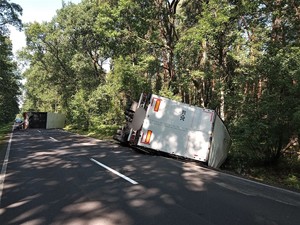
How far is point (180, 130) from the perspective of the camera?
14.0m

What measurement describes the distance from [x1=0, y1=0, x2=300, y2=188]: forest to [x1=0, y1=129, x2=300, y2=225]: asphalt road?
22.7 ft

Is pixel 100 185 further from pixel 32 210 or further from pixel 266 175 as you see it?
pixel 266 175

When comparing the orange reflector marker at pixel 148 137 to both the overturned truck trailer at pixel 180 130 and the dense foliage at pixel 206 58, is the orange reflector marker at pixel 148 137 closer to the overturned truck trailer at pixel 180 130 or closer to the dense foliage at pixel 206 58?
the overturned truck trailer at pixel 180 130

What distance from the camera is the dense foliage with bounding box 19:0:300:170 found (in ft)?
50.9

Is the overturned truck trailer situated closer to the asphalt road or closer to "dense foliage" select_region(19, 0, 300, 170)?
"dense foliage" select_region(19, 0, 300, 170)

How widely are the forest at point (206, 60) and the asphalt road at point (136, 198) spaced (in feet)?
22.7

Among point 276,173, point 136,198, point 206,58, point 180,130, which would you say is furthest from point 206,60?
point 136,198

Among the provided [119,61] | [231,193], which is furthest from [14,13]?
[231,193]

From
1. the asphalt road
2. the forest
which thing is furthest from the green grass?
the asphalt road

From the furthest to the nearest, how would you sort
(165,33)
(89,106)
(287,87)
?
(89,106), (165,33), (287,87)

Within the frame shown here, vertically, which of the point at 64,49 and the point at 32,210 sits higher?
the point at 64,49

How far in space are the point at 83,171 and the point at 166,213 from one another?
16.4 feet

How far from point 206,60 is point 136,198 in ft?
64.6

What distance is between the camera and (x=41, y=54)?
4766 centimetres
